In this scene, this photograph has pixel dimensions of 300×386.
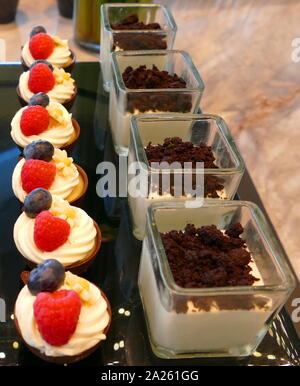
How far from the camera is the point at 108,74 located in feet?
5.98

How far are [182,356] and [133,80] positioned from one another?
2.80 feet

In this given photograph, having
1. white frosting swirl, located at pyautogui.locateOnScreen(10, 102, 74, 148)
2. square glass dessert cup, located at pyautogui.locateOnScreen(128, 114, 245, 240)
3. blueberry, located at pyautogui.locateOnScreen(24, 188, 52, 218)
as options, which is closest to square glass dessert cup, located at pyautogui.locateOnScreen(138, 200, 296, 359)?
square glass dessert cup, located at pyautogui.locateOnScreen(128, 114, 245, 240)

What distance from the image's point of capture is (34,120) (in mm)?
1317

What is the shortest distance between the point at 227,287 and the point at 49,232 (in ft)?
1.28

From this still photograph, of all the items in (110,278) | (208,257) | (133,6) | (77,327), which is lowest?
(110,278)

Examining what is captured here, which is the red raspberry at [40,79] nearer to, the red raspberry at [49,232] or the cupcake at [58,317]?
the red raspberry at [49,232]

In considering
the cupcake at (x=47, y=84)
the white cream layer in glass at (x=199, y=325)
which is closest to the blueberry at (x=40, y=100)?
the cupcake at (x=47, y=84)

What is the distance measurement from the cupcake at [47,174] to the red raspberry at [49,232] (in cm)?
15

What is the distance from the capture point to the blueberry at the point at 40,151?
3.94 feet

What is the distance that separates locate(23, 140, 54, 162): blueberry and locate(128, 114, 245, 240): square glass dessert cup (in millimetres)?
219

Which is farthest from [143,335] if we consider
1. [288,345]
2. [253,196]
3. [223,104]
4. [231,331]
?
[223,104]

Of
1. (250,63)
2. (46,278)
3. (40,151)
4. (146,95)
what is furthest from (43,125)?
(250,63)

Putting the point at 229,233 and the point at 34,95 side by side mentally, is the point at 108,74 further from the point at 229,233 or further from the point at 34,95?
the point at 229,233

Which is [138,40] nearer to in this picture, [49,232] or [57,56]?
[57,56]
